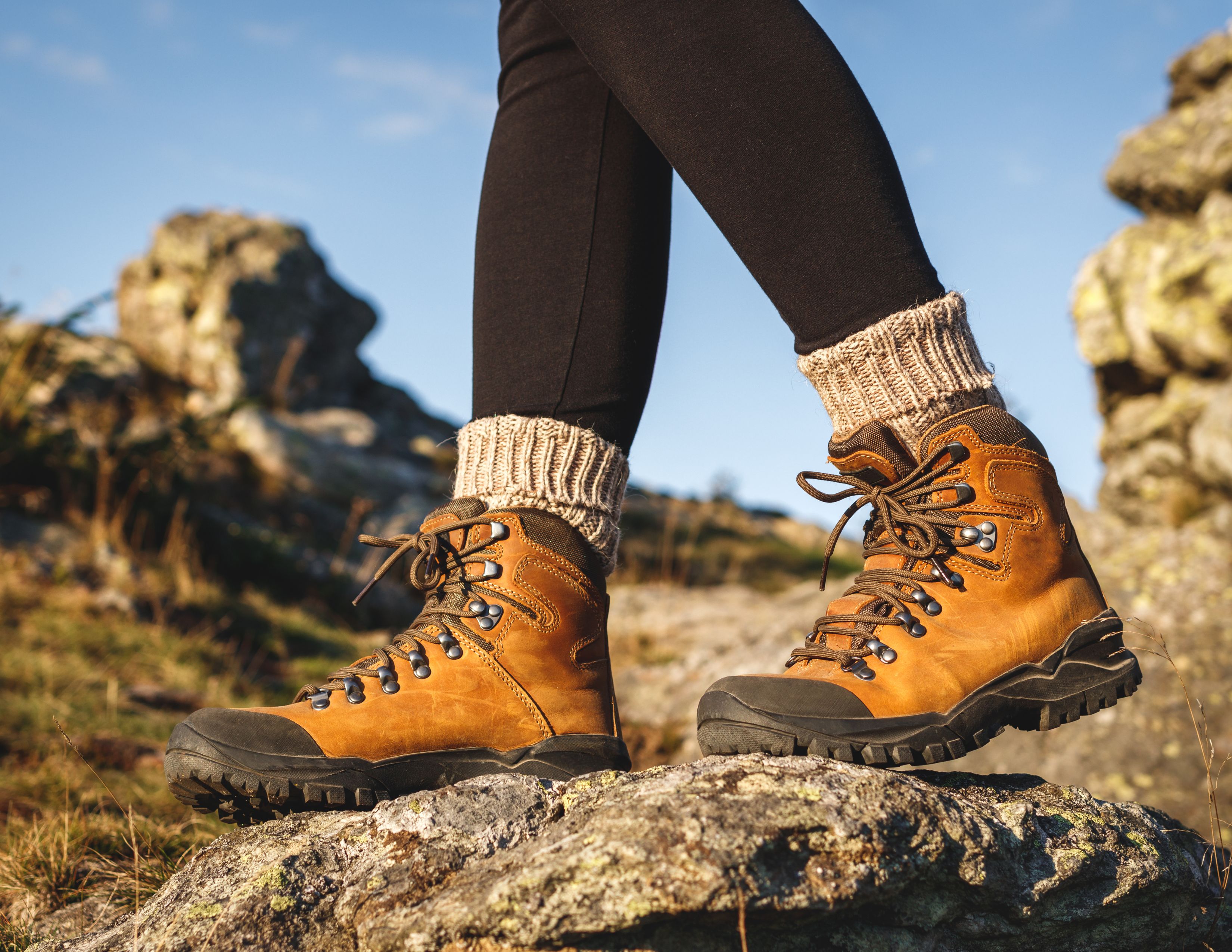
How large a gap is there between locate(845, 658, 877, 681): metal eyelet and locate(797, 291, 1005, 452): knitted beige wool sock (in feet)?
1.17

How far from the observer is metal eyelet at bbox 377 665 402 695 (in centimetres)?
145

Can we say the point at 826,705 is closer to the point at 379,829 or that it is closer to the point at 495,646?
the point at 495,646

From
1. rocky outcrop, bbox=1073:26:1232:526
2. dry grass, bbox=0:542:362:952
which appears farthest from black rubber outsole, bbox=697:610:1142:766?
rocky outcrop, bbox=1073:26:1232:526

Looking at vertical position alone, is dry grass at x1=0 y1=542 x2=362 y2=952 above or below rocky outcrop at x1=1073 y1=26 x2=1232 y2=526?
below

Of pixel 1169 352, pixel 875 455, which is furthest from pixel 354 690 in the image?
pixel 1169 352

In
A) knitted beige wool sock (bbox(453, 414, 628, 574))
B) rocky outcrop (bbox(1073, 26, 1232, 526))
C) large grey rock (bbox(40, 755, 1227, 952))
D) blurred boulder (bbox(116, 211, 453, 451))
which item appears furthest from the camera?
blurred boulder (bbox(116, 211, 453, 451))

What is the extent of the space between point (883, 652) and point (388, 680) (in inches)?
31.6

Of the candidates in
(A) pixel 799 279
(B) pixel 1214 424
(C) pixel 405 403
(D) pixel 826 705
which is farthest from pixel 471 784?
(C) pixel 405 403

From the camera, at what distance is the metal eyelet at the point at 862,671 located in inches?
52.9

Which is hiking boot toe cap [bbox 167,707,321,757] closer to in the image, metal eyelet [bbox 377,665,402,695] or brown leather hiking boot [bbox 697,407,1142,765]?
metal eyelet [bbox 377,665,402,695]

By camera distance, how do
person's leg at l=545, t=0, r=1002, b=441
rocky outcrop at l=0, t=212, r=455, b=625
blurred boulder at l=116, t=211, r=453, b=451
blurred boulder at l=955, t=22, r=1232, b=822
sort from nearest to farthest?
person's leg at l=545, t=0, r=1002, b=441
blurred boulder at l=955, t=22, r=1232, b=822
rocky outcrop at l=0, t=212, r=455, b=625
blurred boulder at l=116, t=211, r=453, b=451

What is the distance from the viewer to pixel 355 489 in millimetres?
10180

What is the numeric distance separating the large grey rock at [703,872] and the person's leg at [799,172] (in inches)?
25.0

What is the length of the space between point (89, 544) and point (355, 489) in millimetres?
5158
